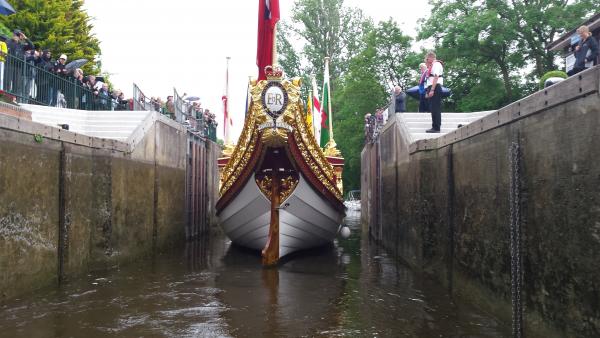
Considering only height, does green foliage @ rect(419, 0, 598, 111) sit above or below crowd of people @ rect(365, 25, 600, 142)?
above

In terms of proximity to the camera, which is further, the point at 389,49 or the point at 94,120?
the point at 389,49

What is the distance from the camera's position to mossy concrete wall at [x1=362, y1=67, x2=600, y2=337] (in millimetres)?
4098

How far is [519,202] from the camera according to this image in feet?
17.7

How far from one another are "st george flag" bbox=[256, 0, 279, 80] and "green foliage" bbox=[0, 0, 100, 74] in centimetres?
2021

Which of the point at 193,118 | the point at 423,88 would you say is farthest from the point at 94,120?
the point at 423,88

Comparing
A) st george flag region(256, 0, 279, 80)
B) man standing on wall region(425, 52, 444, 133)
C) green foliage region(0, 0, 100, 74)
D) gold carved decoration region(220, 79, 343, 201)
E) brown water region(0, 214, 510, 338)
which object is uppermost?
green foliage region(0, 0, 100, 74)

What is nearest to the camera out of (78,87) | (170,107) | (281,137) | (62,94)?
(281,137)

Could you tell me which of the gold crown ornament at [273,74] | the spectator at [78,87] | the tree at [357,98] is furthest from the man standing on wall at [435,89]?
the tree at [357,98]

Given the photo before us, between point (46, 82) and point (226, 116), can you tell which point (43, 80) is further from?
point (226, 116)

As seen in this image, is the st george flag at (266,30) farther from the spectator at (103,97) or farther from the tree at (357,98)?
the tree at (357,98)

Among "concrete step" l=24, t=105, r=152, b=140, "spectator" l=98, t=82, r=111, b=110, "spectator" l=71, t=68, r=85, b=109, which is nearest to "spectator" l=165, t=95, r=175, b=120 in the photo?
"spectator" l=98, t=82, r=111, b=110

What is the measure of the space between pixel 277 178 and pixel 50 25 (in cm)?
2303

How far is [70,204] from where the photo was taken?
850 centimetres

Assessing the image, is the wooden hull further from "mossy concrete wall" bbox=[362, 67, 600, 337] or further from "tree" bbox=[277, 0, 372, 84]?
"tree" bbox=[277, 0, 372, 84]
